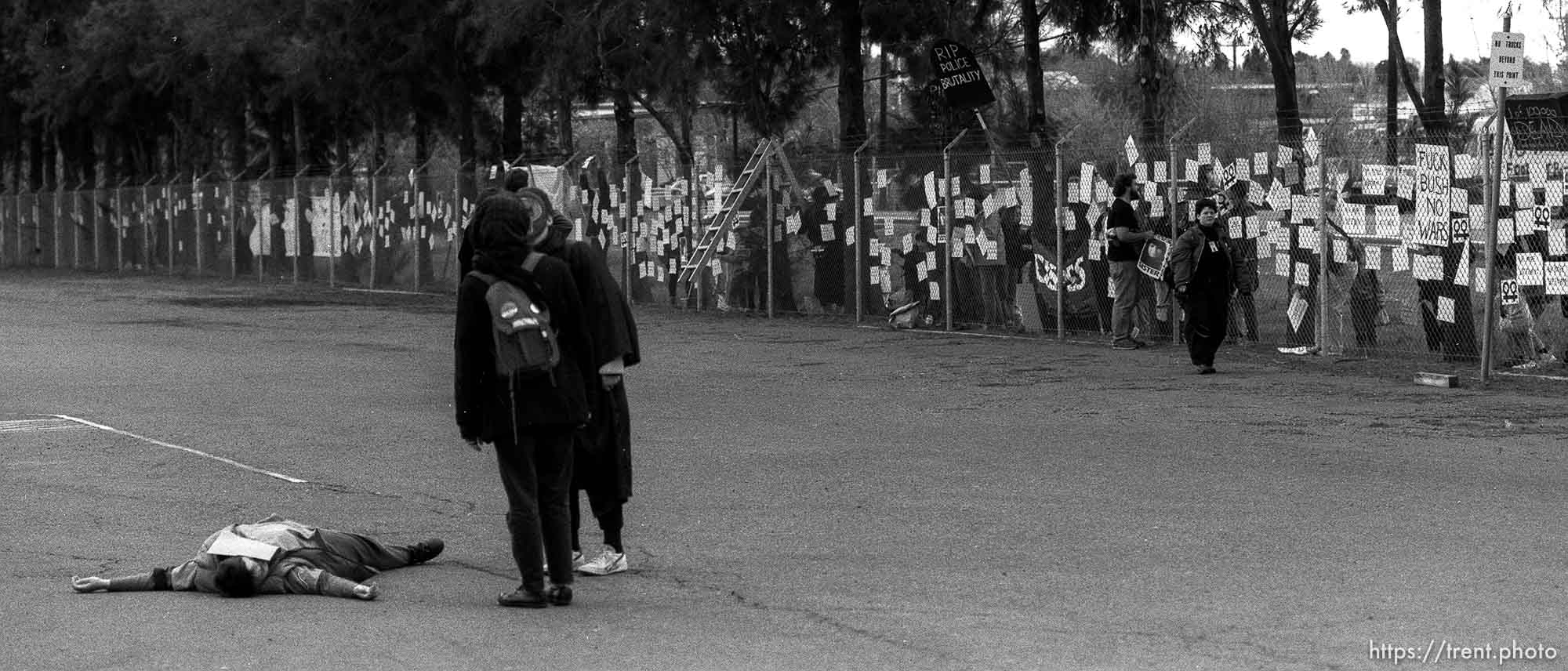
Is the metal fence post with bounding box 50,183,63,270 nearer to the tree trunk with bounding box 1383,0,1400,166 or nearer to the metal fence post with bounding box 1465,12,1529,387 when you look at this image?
the tree trunk with bounding box 1383,0,1400,166

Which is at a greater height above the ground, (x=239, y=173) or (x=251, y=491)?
(x=239, y=173)

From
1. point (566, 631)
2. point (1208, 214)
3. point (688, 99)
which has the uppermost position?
point (688, 99)

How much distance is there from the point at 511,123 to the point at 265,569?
92.3ft

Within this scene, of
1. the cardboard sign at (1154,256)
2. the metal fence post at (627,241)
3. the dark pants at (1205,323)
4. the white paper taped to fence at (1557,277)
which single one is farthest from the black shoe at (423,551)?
the metal fence post at (627,241)

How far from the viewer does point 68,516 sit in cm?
938

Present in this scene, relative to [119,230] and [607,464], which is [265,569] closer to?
[607,464]

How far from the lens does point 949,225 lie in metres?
21.7

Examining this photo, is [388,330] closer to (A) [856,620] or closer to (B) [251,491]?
(B) [251,491]

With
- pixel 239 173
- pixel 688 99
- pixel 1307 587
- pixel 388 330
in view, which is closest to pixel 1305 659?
→ pixel 1307 587

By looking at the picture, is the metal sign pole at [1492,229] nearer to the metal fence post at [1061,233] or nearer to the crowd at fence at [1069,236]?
the crowd at fence at [1069,236]

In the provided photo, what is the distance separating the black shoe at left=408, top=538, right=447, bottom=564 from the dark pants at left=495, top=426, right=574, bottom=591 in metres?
0.84

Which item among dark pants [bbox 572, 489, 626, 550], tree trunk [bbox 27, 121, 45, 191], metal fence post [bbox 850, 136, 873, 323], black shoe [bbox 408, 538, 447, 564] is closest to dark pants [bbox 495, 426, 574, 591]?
dark pants [bbox 572, 489, 626, 550]

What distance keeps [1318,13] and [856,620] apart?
19.1 metres

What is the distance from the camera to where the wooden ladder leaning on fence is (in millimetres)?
24859
